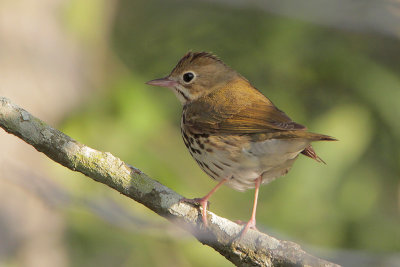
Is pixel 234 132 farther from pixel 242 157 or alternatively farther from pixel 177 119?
pixel 177 119

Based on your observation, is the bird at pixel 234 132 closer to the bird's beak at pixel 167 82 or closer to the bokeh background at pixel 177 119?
the bird's beak at pixel 167 82

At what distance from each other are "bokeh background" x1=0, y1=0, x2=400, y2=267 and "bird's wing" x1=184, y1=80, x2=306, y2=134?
2.99ft

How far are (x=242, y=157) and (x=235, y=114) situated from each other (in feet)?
1.08

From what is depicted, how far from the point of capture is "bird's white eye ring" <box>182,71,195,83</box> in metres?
4.34

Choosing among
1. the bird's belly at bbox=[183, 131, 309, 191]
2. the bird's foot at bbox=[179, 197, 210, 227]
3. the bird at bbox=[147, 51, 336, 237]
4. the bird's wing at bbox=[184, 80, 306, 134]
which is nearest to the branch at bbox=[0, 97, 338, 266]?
the bird's foot at bbox=[179, 197, 210, 227]

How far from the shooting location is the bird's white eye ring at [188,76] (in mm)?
4340

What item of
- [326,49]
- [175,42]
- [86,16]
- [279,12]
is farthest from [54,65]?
[279,12]

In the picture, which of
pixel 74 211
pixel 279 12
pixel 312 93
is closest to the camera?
pixel 279 12

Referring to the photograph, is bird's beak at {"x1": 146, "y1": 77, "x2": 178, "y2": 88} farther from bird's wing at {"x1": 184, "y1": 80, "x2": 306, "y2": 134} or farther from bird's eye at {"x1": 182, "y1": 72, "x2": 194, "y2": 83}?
bird's wing at {"x1": 184, "y1": 80, "x2": 306, "y2": 134}

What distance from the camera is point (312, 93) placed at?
6125mm

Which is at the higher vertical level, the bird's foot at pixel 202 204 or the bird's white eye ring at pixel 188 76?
the bird's white eye ring at pixel 188 76

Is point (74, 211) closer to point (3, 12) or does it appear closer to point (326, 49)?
point (3, 12)

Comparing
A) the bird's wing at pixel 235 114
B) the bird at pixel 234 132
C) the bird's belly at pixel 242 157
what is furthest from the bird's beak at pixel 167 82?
the bird's belly at pixel 242 157

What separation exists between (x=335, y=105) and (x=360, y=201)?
0.88 meters
